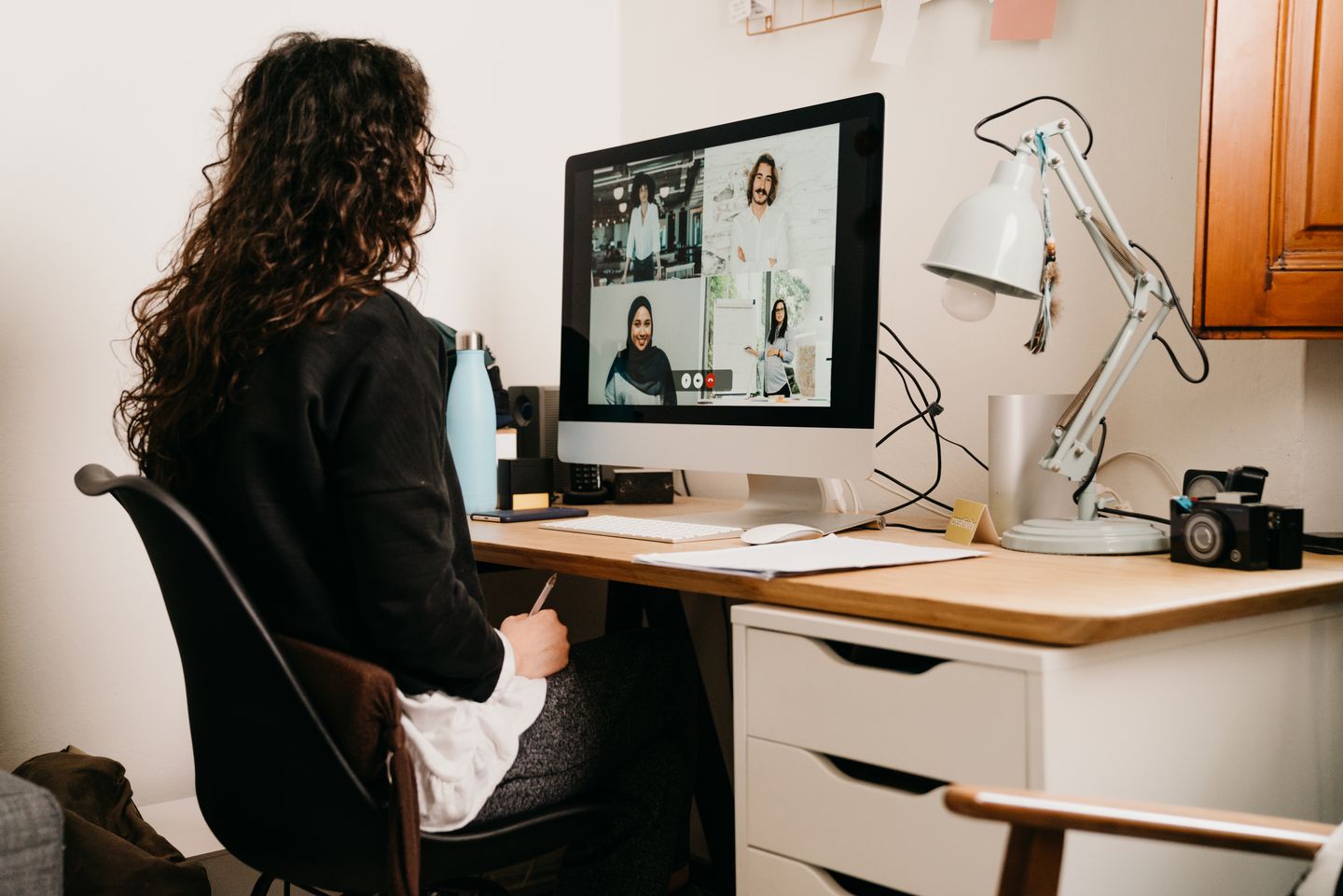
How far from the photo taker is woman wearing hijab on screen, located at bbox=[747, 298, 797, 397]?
149 centimetres

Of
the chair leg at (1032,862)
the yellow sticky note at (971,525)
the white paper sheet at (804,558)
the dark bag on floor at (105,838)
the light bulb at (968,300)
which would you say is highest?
the light bulb at (968,300)

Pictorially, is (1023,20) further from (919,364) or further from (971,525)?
(971,525)

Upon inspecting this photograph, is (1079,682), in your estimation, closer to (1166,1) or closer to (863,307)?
(863,307)

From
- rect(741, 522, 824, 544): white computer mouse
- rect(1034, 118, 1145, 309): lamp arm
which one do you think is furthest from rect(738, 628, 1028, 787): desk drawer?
rect(1034, 118, 1145, 309): lamp arm

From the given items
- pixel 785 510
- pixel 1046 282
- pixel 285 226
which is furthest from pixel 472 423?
pixel 1046 282

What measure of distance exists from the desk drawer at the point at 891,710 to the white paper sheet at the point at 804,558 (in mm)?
68

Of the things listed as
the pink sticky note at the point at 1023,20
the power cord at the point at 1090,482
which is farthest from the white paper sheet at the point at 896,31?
A: the power cord at the point at 1090,482

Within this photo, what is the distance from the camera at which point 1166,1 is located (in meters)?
1.51

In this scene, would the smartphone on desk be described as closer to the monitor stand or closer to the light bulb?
the monitor stand

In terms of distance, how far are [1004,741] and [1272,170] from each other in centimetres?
79

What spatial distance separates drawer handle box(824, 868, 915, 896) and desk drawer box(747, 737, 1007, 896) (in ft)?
0.13

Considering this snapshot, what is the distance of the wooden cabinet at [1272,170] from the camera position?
1.26 metres

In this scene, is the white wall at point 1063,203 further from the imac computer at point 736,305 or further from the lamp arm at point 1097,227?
the imac computer at point 736,305

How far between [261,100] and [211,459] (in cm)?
37
